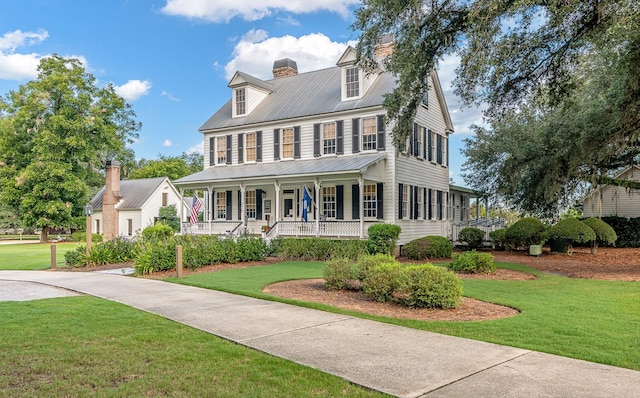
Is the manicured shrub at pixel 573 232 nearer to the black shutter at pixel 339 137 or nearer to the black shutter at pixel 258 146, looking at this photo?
the black shutter at pixel 339 137

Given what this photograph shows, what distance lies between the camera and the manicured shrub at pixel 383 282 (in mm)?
8758

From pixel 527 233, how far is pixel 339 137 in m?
9.15

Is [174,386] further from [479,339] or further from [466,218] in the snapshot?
[466,218]

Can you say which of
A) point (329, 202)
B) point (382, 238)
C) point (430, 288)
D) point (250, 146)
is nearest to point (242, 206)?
point (250, 146)

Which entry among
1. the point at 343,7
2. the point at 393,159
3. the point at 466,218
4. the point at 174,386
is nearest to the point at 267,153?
the point at 393,159

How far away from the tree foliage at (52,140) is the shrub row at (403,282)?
34665 millimetres

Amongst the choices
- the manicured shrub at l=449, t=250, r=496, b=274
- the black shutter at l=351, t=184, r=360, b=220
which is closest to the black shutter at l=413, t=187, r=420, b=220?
the black shutter at l=351, t=184, r=360, b=220

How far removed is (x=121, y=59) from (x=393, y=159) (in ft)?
46.9

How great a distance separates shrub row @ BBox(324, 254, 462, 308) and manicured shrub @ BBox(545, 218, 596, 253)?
1241 cm

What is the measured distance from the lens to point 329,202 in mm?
21281

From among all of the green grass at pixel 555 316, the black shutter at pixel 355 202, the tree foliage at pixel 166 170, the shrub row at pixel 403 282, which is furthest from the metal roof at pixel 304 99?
the tree foliage at pixel 166 170

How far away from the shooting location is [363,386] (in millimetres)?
4270

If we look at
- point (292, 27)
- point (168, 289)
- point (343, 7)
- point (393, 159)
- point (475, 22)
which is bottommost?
point (168, 289)

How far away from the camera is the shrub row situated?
26.6 ft
